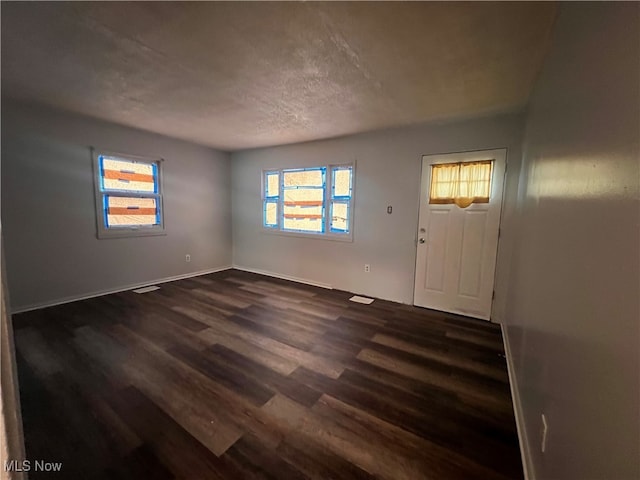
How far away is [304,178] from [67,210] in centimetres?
322

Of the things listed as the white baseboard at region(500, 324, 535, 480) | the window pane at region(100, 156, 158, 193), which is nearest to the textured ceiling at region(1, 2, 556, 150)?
the window pane at region(100, 156, 158, 193)

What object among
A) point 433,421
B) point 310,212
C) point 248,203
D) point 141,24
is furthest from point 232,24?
point 248,203

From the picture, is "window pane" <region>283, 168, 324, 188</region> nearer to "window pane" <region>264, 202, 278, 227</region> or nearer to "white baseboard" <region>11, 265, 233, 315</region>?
"window pane" <region>264, 202, 278, 227</region>

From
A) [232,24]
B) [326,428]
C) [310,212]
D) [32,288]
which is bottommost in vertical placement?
[326,428]

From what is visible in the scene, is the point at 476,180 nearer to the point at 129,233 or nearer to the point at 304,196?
the point at 304,196

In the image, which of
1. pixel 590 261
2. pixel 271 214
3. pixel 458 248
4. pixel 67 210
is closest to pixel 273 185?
pixel 271 214

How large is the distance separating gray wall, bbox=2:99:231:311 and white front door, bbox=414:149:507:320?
3927 millimetres

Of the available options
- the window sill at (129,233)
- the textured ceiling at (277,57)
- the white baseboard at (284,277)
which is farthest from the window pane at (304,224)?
the window sill at (129,233)

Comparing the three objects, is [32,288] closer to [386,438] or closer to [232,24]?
[232,24]

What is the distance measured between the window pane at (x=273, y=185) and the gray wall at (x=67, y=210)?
1.32 m

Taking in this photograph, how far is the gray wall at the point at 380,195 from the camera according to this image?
10.1 feet

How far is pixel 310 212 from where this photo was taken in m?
4.46

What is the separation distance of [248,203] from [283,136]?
1.68m

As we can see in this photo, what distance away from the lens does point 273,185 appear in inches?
191
